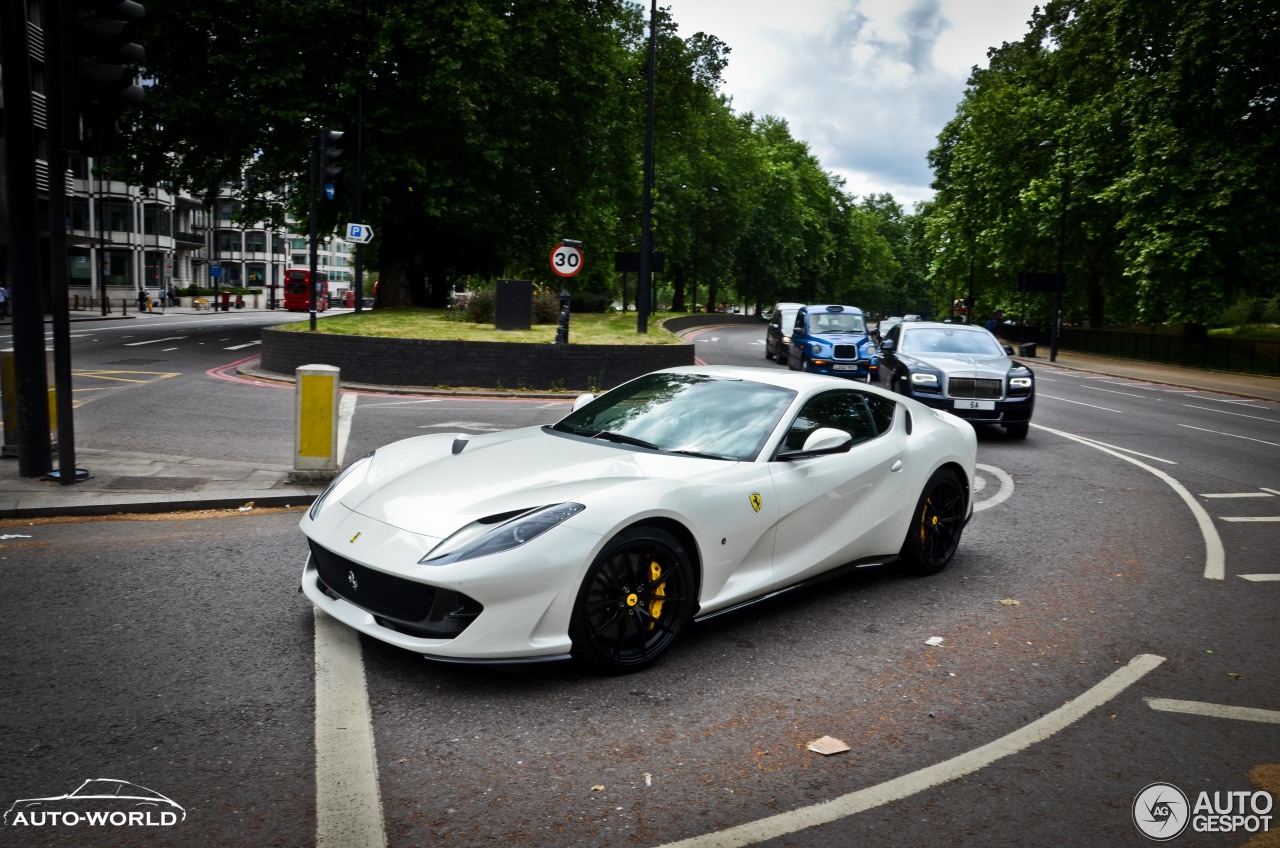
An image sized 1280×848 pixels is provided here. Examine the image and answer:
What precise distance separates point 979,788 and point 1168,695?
5.12 feet

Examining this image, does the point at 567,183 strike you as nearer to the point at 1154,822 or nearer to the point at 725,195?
the point at 1154,822

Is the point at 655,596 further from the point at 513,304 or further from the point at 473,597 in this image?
the point at 513,304

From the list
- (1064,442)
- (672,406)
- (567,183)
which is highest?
(567,183)

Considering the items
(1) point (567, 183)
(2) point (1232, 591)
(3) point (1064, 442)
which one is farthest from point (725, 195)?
(2) point (1232, 591)

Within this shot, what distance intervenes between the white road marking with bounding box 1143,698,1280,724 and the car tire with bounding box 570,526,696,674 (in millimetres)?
2181

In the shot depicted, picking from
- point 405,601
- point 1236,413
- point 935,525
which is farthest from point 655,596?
point 1236,413

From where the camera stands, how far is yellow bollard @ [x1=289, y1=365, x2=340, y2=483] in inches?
318

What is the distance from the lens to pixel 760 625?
525cm

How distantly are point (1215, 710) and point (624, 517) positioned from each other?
2.81 m

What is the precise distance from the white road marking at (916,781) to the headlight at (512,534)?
4.83 feet

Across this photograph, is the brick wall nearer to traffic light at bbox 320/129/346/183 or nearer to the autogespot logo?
traffic light at bbox 320/129/346/183

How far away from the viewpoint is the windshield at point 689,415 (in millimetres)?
5215
